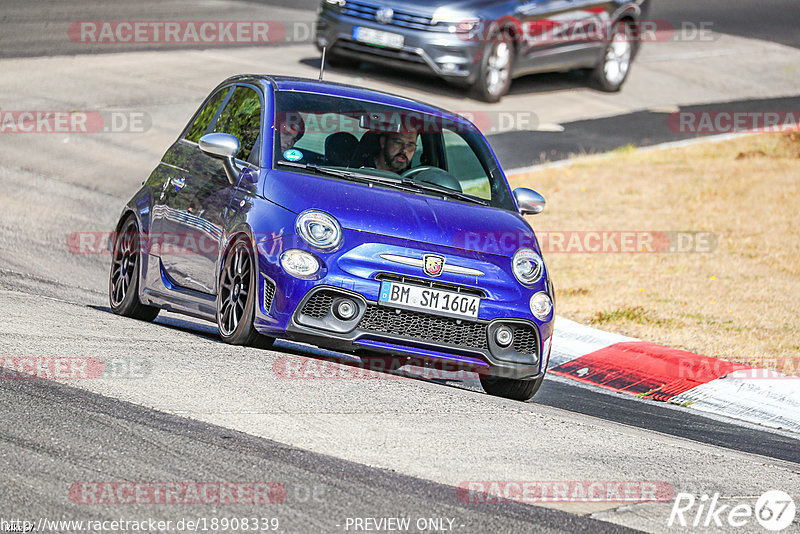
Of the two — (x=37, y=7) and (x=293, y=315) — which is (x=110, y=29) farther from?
(x=293, y=315)

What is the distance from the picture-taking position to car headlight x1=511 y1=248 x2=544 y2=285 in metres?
7.57

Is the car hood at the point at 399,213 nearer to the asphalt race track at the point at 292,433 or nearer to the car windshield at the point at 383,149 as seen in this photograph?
the car windshield at the point at 383,149

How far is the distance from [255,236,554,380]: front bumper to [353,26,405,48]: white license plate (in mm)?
11470

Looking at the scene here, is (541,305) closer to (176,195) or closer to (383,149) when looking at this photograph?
(383,149)

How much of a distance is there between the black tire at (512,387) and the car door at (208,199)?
1.78 m

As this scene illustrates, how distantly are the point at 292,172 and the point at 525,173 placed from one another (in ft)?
28.3

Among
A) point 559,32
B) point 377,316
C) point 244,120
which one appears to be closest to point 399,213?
point 377,316

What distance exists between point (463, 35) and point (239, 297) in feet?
38.4

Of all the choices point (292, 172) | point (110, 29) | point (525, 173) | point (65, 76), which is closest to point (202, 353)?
point (292, 172)

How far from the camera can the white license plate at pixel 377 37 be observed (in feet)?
60.8

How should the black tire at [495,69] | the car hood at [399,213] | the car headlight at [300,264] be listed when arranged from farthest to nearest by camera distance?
1. the black tire at [495,69]
2. the car hood at [399,213]
3. the car headlight at [300,264]

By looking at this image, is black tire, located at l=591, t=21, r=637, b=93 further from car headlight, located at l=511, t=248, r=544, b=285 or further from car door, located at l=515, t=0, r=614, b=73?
car headlight, located at l=511, t=248, r=544, b=285

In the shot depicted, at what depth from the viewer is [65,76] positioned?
60.3ft

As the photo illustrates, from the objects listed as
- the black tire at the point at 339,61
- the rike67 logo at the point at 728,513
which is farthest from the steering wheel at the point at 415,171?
the black tire at the point at 339,61
